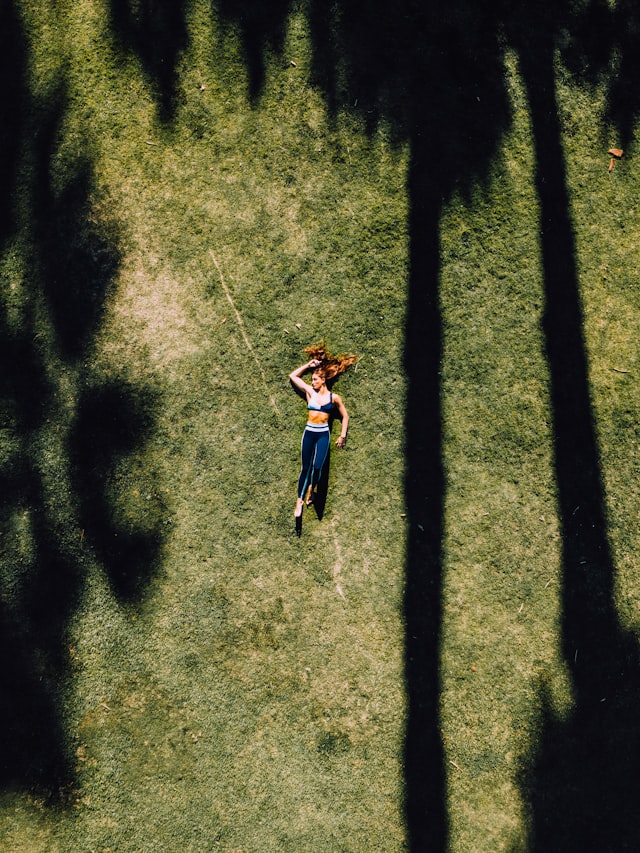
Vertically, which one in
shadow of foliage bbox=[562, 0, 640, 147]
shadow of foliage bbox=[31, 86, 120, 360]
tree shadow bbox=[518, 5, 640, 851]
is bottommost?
tree shadow bbox=[518, 5, 640, 851]

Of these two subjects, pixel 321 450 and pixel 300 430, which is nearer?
pixel 321 450

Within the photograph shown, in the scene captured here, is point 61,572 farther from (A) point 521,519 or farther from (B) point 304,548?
(A) point 521,519

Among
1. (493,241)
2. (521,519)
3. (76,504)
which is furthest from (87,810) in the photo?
(493,241)

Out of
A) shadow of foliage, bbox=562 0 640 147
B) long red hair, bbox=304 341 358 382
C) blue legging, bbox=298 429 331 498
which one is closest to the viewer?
blue legging, bbox=298 429 331 498

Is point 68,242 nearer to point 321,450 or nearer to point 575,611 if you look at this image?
point 321,450

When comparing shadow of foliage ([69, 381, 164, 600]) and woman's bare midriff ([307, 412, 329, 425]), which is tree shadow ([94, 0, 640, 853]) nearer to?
woman's bare midriff ([307, 412, 329, 425])

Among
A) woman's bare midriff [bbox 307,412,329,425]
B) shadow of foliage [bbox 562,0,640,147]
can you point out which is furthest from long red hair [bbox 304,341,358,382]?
shadow of foliage [bbox 562,0,640,147]

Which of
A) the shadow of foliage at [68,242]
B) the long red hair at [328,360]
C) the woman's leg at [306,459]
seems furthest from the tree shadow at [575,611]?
the shadow of foliage at [68,242]

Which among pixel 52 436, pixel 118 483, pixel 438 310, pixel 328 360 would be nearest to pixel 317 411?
pixel 328 360
